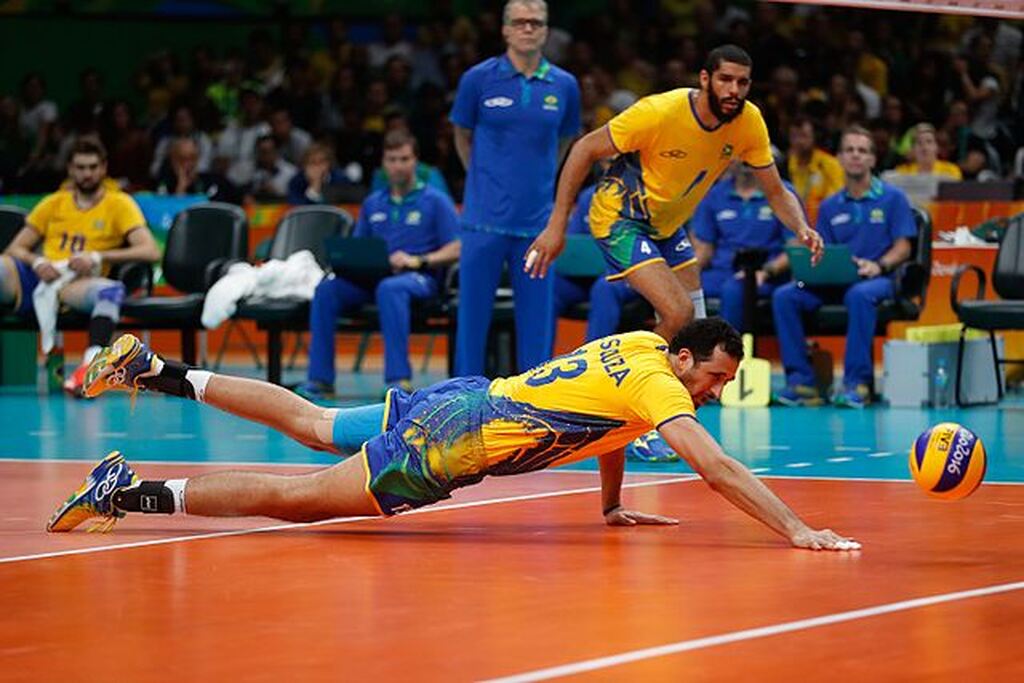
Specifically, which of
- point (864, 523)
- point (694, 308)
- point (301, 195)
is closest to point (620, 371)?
point (864, 523)

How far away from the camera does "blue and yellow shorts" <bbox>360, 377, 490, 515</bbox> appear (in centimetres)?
797

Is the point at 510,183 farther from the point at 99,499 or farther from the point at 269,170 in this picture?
the point at 269,170

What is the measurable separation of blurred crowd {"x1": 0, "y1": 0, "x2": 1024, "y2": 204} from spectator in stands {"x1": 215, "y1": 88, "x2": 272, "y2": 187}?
0.07 ft

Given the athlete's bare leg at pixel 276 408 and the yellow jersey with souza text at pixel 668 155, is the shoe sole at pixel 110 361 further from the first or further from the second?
the yellow jersey with souza text at pixel 668 155

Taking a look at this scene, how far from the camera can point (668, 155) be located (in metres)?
10.8

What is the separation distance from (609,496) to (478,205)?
5.36 m

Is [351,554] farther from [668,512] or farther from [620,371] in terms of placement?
[668,512]

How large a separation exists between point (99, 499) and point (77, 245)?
8.61 metres

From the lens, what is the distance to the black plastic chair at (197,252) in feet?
55.5

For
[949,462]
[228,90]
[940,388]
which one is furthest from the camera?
[228,90]

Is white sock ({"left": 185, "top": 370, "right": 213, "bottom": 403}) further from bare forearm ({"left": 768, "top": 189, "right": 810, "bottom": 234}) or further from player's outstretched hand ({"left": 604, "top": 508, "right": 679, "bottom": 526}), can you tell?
bare forearm ({"left": 768, "top": 189, "right": 810, "bottom": 234})

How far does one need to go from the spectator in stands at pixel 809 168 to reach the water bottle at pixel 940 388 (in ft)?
10.3

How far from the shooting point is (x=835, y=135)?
2048 cm

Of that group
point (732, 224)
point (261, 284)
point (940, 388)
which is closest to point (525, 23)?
point (732, 224)
